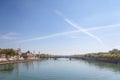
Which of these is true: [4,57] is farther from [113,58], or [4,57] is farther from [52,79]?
[52,79]

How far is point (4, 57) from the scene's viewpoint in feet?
250

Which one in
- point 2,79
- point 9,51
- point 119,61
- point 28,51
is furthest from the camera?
point 28,51

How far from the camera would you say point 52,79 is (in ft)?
105

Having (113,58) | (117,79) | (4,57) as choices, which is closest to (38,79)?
(117,79)

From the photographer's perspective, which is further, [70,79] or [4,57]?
[4,57]

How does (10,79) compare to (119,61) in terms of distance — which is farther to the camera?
(119,61)

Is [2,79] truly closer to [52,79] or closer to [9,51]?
[52,79]

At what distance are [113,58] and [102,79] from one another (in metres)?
49.6

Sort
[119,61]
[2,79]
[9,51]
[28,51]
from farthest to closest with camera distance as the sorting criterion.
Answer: [28,51], [9,51], [119,61], [2,79]

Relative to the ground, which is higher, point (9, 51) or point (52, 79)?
point (9, 51)

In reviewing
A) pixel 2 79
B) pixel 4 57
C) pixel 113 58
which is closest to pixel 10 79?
pixel 2 79

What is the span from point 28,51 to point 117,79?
353ft

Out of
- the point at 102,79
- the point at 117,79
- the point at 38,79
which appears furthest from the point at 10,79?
the point at 117,79

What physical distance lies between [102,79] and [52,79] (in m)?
7.35
